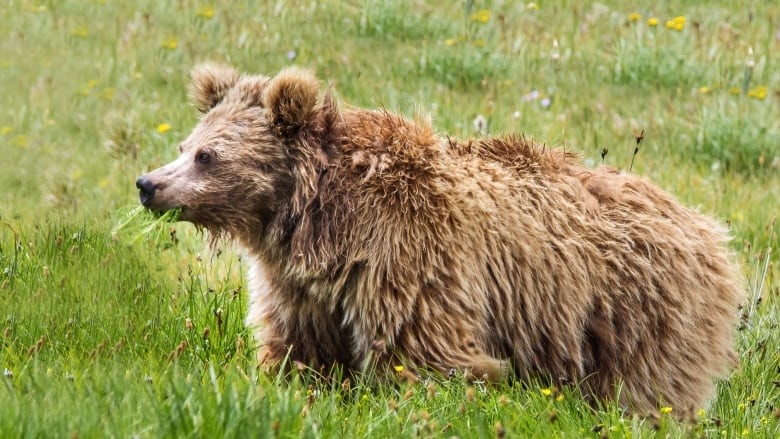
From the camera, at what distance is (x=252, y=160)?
478 centimetres

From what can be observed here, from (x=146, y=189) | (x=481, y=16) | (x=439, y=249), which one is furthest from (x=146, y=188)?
(x=481, y=16)

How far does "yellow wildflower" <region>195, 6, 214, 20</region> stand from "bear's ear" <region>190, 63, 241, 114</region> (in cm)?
587

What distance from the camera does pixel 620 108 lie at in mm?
9555

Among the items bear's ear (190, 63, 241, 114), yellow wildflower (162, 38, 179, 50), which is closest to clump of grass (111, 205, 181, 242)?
bear's ear (190, 63, 241, 114)

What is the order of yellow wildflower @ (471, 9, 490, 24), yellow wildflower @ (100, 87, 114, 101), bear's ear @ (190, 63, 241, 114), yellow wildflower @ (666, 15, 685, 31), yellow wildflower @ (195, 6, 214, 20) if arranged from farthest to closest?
yellow wildflower @ (471, 9, 490, 24) → yellow wildflower @ (195, 6, 214, 20) → yellow wildflower @ (666, 15, 685, 31) → yellow wildflower @ (100, 87, 114, 101) → bear's ear @ (190, 63, 241, 114)

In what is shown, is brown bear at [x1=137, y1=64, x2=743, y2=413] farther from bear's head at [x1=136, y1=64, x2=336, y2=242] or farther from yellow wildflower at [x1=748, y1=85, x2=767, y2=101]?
yellow wildflower at [x1=748, y1=85, x2=767, y2=101]

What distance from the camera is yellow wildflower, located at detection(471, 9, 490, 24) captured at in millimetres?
10992

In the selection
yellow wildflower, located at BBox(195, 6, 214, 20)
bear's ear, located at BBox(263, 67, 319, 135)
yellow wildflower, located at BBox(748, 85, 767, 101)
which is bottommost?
yellow wildflower, located at BBox(748, 85, 767, 101)

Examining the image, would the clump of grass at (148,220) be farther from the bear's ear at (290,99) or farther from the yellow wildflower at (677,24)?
the yellow wildflower at (677,24)

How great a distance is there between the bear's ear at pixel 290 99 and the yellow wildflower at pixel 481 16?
634 centimetres

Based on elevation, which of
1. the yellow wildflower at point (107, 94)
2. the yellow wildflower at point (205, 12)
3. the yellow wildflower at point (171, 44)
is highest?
the yellow wildflower at point (205, 12)

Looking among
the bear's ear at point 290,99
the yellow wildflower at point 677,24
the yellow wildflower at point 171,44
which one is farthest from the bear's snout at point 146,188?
the yellow wildflower at point 677,24

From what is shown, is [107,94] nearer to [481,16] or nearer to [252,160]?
[481,16]

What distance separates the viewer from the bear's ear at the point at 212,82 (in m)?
5.05
